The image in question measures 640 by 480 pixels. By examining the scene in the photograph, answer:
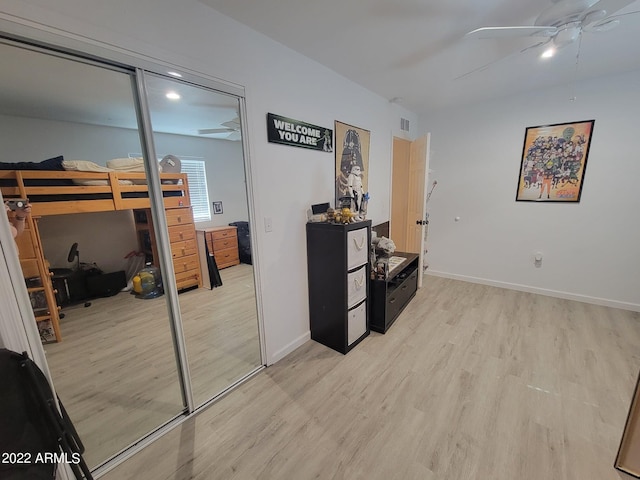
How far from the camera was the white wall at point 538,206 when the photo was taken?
272cm

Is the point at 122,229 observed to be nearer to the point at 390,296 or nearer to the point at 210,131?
the point at 210,131

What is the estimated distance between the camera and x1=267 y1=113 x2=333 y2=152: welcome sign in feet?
6.14

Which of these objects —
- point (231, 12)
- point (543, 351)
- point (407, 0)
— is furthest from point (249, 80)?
point (543, 351)

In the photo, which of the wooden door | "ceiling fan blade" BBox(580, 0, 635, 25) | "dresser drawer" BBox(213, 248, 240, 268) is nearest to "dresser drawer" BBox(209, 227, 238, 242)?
"dresser drawer" BBox(213, 248, 240, 268)

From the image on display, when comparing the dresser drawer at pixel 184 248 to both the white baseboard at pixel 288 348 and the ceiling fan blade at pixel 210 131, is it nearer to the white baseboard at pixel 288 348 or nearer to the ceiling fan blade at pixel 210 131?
the ceiling fan blade at pixel 210 131

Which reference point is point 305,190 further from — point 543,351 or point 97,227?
point 543,351

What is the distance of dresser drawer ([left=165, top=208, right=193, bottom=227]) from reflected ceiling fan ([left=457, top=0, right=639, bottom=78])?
2180mm

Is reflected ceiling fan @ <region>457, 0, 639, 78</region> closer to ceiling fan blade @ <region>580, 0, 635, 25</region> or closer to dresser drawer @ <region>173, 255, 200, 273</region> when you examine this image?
ceiling fan blade @ <region>580, 0, 635, 25</region>

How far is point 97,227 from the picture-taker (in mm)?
2080

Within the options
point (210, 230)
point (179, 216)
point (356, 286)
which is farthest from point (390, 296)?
point (179, 216)

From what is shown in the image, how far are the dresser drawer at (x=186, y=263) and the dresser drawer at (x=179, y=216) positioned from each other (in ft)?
1.19

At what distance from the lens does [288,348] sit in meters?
2.23

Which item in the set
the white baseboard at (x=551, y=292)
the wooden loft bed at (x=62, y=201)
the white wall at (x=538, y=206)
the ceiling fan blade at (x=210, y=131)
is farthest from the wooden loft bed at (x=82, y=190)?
the white baseboard at (x=551, y=292)

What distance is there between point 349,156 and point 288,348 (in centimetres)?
200
